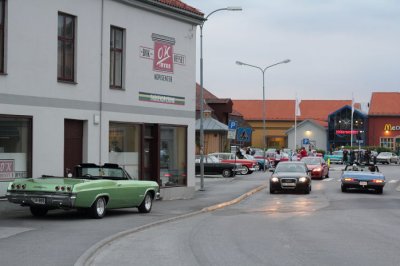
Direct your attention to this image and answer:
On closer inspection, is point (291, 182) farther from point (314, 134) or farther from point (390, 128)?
point (314, 134)

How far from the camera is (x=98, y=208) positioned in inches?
666

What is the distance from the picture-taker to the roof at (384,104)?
98938 millimetres

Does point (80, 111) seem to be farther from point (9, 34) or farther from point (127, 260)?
point (127, 260)

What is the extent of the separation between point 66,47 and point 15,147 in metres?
3.77

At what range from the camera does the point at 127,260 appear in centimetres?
1060

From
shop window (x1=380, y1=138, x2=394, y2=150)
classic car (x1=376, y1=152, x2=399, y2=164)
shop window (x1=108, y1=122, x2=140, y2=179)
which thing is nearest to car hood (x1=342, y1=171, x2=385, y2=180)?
shop window (x1=108, y1=122, x2=140, y2=179)

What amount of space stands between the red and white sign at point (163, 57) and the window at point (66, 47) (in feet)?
14.4

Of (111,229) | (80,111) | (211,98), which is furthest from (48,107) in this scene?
(211,98)

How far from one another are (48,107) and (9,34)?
257cm

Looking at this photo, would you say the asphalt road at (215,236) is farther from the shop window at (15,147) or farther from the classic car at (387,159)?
the classic car at (387,159)

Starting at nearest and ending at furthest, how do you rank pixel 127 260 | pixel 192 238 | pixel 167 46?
pixel 127 260, pixel 192 238, pixel 167 46

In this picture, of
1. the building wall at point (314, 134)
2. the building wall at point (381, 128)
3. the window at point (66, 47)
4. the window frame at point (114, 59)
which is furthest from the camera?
the building wall at point (314, 134)

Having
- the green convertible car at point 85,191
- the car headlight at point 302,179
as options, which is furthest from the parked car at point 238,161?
the green convertible car at point 85,191

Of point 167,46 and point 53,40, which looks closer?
point 53,40
